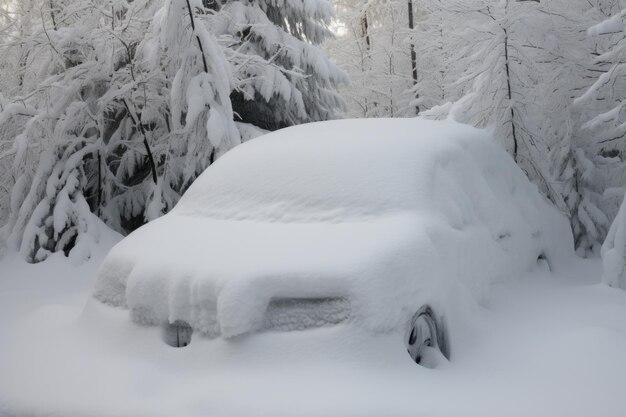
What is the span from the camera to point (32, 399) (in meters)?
3.91

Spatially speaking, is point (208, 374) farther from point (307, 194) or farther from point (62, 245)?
point (62, 245)

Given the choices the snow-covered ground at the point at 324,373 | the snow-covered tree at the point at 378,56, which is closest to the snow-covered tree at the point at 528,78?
the snow-covered ground at the point at 324,373

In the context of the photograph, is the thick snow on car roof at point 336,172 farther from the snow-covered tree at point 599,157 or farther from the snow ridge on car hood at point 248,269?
the snow-covered tree at point 599,157

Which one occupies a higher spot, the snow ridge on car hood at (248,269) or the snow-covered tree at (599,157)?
the snow ridge on car hood at (248,269)

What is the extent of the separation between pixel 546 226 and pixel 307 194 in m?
2.84

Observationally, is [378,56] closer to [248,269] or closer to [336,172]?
[336,172]

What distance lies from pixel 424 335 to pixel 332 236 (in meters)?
0.80

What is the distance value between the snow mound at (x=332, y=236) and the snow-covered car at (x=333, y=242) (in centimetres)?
1

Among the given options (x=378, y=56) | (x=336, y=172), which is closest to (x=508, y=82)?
(x=336, y=172)

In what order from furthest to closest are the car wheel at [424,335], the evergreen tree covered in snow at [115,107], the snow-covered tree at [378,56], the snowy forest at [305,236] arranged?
the snow-covered tree at [378,56] < the evergreen tree covered in snow at [115,107] < the car wheel at [424,335] < the snowy forest at [305,236]

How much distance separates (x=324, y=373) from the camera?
11.8ft

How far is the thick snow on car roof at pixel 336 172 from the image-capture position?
4480 millimetres

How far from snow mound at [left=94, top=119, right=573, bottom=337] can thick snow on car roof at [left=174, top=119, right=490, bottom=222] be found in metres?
0.01

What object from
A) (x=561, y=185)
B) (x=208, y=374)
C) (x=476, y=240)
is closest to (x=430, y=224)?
(x=476, y=240)
